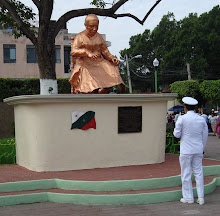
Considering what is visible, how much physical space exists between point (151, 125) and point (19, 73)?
916 inches

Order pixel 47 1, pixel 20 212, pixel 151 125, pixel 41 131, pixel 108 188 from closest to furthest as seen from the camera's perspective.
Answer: pixel 20 212
pixel 108 188
pixel 41 131
pixel 151 125
pixel 47 1

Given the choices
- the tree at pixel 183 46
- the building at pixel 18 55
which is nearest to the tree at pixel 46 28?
the building at pixel 18 55

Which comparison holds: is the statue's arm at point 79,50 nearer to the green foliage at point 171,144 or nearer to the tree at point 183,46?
the green foliage at point 171,144

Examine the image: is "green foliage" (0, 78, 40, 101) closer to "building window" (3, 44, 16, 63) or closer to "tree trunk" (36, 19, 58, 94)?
"building window" (3, 44, 16, 63)

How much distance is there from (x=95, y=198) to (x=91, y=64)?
419 centimetres

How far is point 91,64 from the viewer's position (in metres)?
9.77

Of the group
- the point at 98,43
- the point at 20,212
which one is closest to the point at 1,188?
Answer: the point at 20,212

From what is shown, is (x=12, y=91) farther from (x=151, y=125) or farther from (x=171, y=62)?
(x=171, y=62)

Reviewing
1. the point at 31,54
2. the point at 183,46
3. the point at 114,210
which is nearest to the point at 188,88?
the point at 183,46

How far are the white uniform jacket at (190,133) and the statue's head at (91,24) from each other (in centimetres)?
412

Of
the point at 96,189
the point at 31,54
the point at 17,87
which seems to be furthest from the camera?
the point at 31,54

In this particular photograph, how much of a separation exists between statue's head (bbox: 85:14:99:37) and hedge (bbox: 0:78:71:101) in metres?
13.7

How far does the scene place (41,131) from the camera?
830cm

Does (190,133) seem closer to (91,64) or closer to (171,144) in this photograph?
(91,64)
